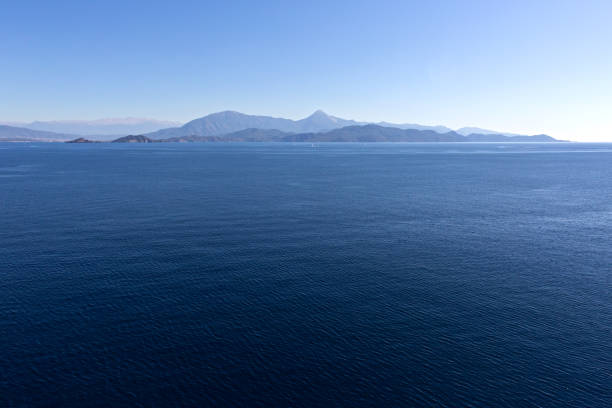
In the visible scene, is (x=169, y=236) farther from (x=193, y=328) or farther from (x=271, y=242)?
(x=193, y=328)

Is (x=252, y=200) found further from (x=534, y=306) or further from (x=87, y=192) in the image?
(x=534, y=306)

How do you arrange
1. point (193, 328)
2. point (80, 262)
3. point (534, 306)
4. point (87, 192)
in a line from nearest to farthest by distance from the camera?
1. point (193, 328)
2. point (534, 306)
3. point (80, 262)
4. point (87, 192)

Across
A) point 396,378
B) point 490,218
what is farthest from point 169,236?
point 490,218

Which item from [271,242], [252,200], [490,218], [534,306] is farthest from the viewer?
[252,200]

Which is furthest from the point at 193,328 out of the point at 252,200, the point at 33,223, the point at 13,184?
the point at 13,184

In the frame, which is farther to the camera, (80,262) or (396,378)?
(80,262)

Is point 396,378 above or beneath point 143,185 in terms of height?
beneath
